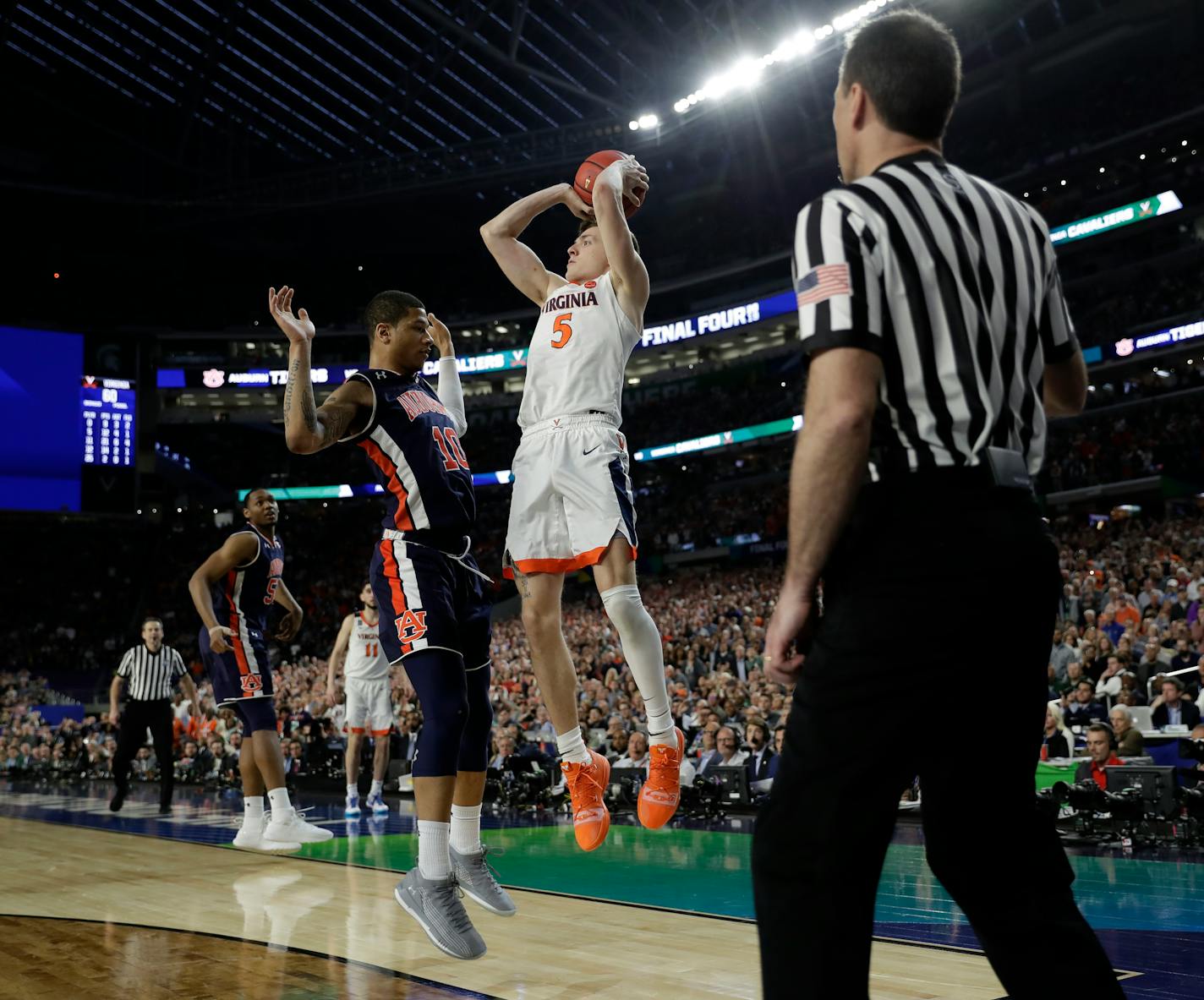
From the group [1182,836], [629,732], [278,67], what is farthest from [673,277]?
[1182,836]

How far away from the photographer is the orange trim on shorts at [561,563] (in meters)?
4.00

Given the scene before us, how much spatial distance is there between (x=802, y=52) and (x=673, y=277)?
1136 cm

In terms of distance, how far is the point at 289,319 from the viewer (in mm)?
4031

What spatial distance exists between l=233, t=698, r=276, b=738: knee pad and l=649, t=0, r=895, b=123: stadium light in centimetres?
2089

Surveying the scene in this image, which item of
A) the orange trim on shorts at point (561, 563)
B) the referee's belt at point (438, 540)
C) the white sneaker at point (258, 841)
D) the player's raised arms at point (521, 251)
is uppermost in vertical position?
the player's raised arms at point (521, 251)

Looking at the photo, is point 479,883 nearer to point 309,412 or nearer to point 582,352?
point 309,412

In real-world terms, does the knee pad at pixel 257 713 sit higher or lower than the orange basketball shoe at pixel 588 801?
higher

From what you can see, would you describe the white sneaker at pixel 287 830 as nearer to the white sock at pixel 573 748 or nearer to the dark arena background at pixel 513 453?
the dark arena background at pixel 513 453

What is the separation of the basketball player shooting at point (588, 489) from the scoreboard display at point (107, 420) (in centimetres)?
2005

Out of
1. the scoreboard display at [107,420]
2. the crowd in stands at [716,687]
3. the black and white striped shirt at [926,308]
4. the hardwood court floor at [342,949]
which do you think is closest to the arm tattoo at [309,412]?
the hardwood court floor at [342,949]

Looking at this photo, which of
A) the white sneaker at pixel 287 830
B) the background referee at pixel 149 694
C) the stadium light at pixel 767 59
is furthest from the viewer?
the stadium light at pixel 767 59

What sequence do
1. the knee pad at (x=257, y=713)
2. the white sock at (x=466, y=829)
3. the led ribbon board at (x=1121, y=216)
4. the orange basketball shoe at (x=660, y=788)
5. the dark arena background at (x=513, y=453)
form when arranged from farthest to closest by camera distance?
the led ribbon board at (x=1121, y=216) → the knee pad at (x=257, y=713) → the dark arena background at (x=513, y=453) → the white sock at (x=466, y=829) → the orange basketball shoe at (x=660, y=788)

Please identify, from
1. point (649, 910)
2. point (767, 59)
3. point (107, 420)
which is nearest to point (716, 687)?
point (649, 910)

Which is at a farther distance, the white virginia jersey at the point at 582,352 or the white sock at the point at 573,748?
the white virginia jersey at the point at 582,352
